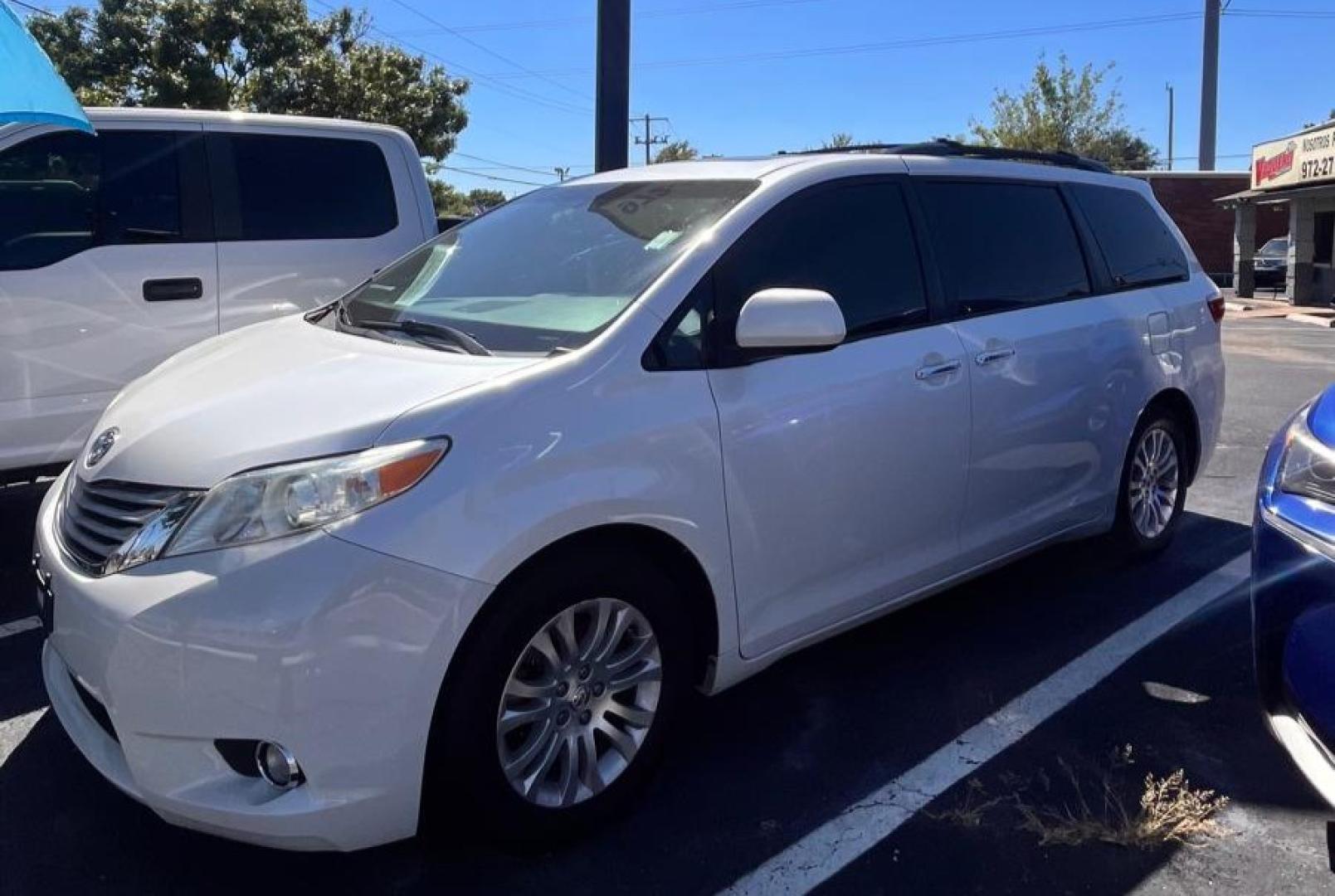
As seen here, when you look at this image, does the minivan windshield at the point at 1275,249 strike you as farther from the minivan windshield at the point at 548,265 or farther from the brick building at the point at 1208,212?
Answer: the minivan windshield at the point at 548,265

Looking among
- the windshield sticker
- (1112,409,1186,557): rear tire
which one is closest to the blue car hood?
(1112,409,1186,557): rear tire

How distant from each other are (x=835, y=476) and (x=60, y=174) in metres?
3.86

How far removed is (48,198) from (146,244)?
435 mm

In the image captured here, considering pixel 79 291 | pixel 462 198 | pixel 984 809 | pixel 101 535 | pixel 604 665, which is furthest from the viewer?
pixel 462 198

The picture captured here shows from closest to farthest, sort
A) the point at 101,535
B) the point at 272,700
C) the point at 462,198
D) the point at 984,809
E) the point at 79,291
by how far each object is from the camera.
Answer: the point at 272,700
the point at 101,535
the point at 984,809
the point at 79,291
the point at 462,198

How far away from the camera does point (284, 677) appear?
237 cm

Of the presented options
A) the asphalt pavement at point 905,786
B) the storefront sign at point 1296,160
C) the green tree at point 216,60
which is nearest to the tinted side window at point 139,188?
the asphalt pavement at point 905,786

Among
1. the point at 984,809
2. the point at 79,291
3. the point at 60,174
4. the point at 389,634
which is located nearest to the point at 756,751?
the point at 984,809

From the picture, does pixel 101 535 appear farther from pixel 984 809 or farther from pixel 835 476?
pixel 984 809

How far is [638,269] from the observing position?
10.8 ft

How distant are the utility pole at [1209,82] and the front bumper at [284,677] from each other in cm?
4268

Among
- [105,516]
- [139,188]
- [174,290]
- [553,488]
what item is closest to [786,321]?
[553,488]

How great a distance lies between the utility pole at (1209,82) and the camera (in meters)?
38.2

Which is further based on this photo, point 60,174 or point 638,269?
point 60,174
